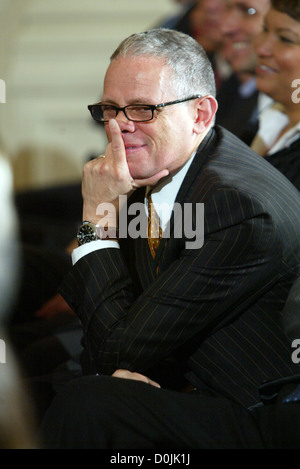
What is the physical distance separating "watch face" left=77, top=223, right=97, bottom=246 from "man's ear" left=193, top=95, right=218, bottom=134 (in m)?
0.38

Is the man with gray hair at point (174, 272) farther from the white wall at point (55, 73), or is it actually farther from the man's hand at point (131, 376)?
the white wall at point (55, 73)

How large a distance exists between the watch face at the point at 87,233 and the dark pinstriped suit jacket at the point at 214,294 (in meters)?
0.05

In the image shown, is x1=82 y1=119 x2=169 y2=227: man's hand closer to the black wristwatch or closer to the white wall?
the black wristwatch

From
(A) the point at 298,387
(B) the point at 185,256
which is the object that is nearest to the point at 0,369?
(B) the point at 185,256

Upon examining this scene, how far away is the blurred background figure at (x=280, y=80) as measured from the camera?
2430 millimetres

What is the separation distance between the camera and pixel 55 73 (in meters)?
5.20

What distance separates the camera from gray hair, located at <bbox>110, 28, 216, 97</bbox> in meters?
1.75

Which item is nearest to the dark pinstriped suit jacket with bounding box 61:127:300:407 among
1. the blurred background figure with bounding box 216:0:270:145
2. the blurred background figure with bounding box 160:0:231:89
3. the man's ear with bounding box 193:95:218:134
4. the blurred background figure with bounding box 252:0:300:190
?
the man's ear with bounding box 193:95:218:134

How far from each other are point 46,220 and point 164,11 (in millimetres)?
1814

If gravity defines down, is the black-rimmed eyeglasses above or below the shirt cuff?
above

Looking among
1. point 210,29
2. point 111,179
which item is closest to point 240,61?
point 210,29

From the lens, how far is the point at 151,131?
69.2 inches

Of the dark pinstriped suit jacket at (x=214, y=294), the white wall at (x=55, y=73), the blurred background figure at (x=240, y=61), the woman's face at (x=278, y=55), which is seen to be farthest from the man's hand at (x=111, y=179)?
the white wall at (x=55, y=73)

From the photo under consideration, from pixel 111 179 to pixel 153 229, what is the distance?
0.20 metres
